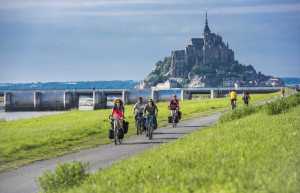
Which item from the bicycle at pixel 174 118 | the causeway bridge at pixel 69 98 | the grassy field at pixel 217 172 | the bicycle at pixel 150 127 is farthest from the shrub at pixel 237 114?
the causeway bridge at pixel 69 98

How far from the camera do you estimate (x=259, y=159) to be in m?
15.0

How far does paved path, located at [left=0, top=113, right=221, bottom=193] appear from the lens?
1906 centimetres

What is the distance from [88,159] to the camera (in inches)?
1005

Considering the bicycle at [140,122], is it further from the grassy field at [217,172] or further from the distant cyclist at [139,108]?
the grassy field at [217,172]

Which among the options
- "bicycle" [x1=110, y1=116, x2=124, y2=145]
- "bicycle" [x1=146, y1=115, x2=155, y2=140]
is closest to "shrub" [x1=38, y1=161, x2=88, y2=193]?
"bicycle" [x1=110, y1=116, x2=124, y2=145]

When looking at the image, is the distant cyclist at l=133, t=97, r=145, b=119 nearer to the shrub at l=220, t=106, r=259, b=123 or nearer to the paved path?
the paved path

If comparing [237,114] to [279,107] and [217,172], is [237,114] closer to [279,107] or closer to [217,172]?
[279,107]

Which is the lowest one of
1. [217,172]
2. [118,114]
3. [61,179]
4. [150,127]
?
[61,179]

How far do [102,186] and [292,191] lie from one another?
3.75 metres

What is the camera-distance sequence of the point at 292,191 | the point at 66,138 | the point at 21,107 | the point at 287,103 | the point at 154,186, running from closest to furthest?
1. the point at 292,191
2. the point at 154,186
3. the point at 66,138
4. the point at 287,103
5. the point at 21,107

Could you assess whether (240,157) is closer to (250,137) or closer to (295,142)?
(295,142)

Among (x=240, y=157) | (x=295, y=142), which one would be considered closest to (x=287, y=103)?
(x=295, y=142)

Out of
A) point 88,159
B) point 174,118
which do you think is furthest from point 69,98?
point 88,159

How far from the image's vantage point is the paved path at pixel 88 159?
19.1 m
